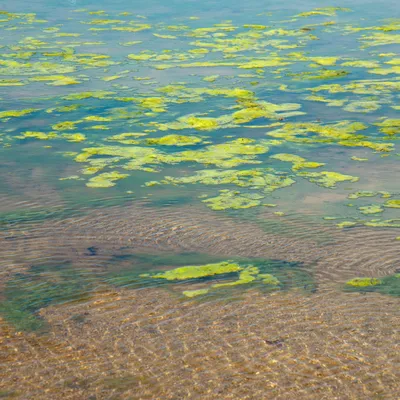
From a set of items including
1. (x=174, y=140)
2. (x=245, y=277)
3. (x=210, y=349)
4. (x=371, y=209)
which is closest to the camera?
(x=210, y=349)

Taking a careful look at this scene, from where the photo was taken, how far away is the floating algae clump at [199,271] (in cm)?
360

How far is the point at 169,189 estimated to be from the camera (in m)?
4.90

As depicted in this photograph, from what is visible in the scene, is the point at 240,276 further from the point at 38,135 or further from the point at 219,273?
the point at 38,135

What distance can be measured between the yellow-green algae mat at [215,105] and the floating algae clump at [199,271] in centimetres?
80

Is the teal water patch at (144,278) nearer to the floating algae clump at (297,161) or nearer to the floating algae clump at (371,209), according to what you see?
the floating algae clump at (371,209)

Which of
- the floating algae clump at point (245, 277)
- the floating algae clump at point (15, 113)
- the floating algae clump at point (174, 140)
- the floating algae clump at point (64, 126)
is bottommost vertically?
the floating algae clump at point (174, 140)

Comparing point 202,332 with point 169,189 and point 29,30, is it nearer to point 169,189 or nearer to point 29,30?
point 169,189

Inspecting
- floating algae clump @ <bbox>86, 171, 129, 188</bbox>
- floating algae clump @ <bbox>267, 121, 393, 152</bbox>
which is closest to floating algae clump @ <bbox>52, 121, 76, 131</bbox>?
floating algae clump @ <bbox>86, 171, 129, 188</bbox>

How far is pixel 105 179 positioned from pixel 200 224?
3.77 ft

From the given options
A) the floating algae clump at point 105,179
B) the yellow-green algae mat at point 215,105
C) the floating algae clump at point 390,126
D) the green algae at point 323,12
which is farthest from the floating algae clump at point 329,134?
the green algae at point 323,12

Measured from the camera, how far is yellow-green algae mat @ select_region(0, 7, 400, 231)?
5.15 meters

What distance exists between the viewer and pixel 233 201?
15.2 ft

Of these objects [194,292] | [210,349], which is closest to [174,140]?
[194,292]

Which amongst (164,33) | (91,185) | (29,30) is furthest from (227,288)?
(29,30)
